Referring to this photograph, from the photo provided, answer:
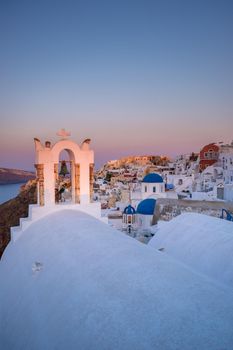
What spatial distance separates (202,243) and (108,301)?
12.4 ft

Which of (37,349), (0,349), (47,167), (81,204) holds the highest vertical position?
(47,167)

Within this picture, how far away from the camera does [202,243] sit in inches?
227

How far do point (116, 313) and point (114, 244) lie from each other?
1.35 metres

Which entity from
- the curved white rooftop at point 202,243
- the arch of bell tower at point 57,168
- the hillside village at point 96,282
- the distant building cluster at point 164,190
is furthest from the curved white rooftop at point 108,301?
the distant building cluster at point 164,190

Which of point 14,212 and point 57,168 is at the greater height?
point 57,168

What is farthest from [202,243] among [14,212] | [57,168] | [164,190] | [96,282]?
[14,212]

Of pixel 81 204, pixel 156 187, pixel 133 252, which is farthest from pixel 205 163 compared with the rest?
pixel 133 252

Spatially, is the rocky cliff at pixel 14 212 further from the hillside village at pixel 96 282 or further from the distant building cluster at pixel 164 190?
the hillside village at pixel 96 282

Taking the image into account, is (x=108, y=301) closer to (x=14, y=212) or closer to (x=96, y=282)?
(x=96, y=282)

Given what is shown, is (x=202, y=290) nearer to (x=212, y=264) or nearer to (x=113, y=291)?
(x=113, y=291)

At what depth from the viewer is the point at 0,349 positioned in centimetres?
290

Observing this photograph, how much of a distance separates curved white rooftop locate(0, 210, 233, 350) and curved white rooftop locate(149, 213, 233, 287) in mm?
1718

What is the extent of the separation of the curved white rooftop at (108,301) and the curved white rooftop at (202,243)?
5.64 ft

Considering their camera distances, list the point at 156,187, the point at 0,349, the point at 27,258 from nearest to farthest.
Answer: the point at 0,349
the point at 27,258
the point at 156,187
